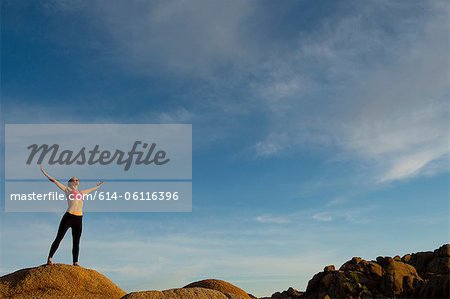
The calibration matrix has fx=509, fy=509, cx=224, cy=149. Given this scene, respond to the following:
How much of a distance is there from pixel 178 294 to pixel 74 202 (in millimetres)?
5591

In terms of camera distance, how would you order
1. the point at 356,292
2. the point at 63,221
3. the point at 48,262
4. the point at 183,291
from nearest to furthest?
the point at 183,291
the point at 63,221
the point at 48,262
the point at 356,292

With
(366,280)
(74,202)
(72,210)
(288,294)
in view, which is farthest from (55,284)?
(288,294)

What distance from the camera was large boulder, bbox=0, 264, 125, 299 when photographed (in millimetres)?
20141

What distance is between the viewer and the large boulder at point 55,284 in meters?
20.1

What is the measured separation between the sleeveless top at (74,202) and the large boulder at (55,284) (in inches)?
113

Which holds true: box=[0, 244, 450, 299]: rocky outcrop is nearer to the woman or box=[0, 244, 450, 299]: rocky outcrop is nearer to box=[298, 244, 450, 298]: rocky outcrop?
box=[298, 244, 450, 298]: rocky outcrop

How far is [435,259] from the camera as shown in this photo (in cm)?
6912

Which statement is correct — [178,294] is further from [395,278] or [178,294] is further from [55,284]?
[395,278]

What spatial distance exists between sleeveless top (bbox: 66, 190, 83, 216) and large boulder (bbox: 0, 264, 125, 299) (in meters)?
2.88

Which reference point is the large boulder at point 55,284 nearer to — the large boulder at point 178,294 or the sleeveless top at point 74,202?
the sleeveless top at point 74,202

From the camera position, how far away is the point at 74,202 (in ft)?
65.2

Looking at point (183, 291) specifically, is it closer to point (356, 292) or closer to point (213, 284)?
point (213, 284)

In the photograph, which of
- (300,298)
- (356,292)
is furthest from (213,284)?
(300,298)

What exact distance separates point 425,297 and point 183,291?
12729mm
